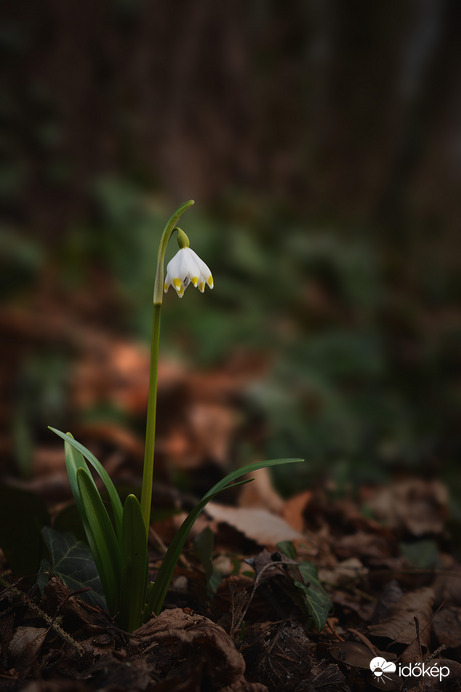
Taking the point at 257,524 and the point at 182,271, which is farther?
the point at 257,524

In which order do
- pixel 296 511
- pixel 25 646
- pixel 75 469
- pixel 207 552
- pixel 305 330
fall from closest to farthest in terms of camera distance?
pixel 25 646
pixel 75 469
pixel 207 552
pixel 296 511
pixel 305 330

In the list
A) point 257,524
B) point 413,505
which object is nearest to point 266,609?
point 257,524

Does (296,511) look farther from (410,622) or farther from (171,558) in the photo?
(171,558)

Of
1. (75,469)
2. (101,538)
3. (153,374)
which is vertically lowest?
(101,538)

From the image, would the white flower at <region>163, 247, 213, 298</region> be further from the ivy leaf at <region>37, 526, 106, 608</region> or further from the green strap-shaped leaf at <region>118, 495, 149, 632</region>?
the ivy leaf at <region>37, 526, 106, 608</region>

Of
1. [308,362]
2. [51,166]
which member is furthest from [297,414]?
[51,166]

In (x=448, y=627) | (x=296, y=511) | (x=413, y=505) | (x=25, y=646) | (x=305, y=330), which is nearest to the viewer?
(x=25, y=646)
